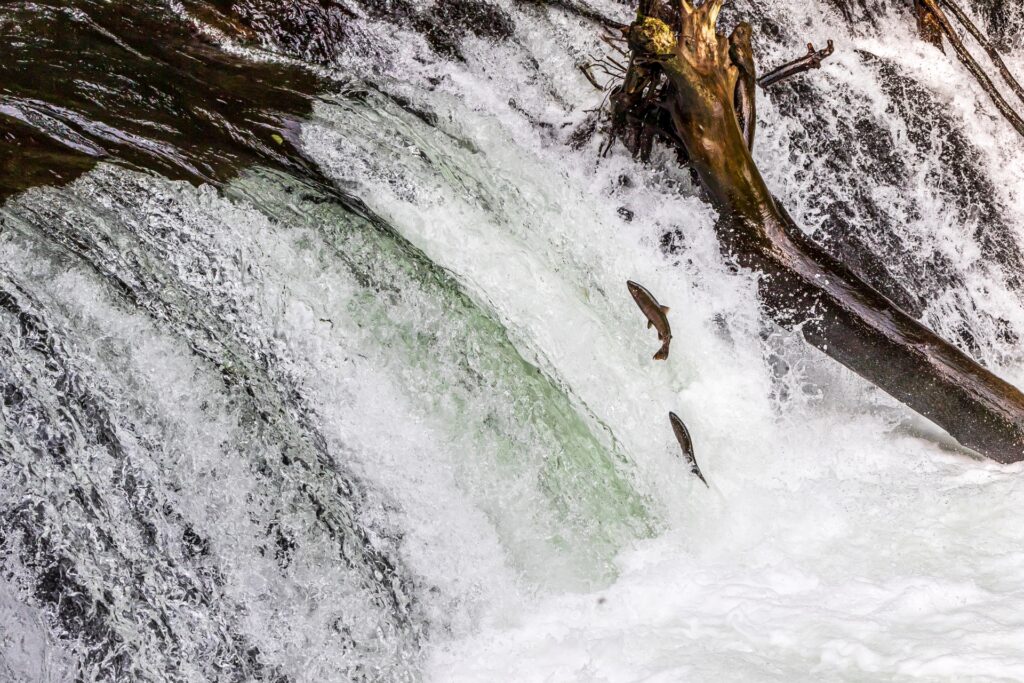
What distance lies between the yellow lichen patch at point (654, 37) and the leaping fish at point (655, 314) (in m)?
0.73

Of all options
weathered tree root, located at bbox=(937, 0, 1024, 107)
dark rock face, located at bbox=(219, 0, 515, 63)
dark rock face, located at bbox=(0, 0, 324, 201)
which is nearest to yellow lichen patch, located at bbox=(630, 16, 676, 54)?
dark rock face, located at bbox=(219, 0, 515, 63)

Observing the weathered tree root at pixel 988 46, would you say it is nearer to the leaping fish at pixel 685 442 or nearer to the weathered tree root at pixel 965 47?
the weathered tree root at pixel 965 47

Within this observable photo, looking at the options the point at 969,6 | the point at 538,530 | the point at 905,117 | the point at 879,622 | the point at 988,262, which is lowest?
the point at 538,530

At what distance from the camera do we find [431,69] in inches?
128

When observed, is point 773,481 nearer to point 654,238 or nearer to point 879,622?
point 879,622

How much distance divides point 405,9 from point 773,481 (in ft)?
6.79

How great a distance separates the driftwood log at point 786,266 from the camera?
2896mm

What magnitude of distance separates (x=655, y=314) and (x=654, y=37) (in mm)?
860

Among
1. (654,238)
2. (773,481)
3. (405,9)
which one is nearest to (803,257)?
(654,238)


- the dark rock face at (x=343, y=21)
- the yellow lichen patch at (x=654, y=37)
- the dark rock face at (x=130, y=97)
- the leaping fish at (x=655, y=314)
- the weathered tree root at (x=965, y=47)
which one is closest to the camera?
the dark rock face at (x=130, y=97)

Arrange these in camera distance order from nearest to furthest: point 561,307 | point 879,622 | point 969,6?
point 879,622, point 561,307, point 969,6

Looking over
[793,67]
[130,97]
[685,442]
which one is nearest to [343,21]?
[130,97]

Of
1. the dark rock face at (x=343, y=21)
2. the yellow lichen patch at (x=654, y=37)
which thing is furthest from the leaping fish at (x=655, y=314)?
the dark rock face at (x=343, y=21)

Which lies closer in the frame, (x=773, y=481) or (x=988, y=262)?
(x=773, y=481)
